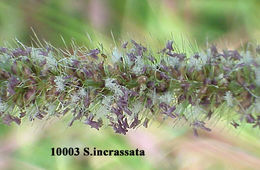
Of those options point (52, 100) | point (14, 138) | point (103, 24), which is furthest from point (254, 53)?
point (14, 138)

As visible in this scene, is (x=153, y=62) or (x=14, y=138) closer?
(x=153, y=62)

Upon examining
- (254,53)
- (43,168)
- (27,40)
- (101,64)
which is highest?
(254,53)

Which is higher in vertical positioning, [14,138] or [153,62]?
[153,62]

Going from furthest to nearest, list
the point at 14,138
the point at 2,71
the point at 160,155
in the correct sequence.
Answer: the point at 14,138
the point at 160,155
the point at 2,71

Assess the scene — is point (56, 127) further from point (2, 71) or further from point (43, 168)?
point (2, 71)

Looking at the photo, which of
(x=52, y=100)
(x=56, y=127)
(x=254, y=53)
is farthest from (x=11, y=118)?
(x=56, y=127)

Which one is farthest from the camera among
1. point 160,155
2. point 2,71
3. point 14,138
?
point 14,138

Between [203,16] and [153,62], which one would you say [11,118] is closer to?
[153,62]
